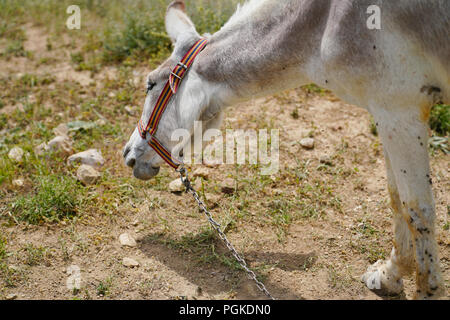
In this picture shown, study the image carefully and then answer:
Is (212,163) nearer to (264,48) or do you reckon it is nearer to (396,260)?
(264,48)

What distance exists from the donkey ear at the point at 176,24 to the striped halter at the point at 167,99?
0.20 m

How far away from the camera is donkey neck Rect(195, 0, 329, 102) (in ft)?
9.51

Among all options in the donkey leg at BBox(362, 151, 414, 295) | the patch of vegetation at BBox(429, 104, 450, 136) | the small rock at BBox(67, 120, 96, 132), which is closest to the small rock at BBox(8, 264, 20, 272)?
the small rock at BBox(67, 120, 96, 132)

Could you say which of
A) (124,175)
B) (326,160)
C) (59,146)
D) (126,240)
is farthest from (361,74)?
(59,146)

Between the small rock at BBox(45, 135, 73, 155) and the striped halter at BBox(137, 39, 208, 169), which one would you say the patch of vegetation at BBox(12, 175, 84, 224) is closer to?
the small rock at BBox(45, 135, 73, 155)

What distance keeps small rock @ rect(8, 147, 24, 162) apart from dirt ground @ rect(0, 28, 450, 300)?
0.77m

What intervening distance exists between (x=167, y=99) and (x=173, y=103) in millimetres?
55

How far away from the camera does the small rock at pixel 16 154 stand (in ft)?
15.2

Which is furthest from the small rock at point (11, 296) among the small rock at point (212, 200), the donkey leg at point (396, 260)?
the donkey leg at point (396, 260)

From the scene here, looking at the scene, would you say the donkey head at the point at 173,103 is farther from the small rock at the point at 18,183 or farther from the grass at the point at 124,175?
the small rock at the point at 18,183

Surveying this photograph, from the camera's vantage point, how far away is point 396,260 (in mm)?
3193
